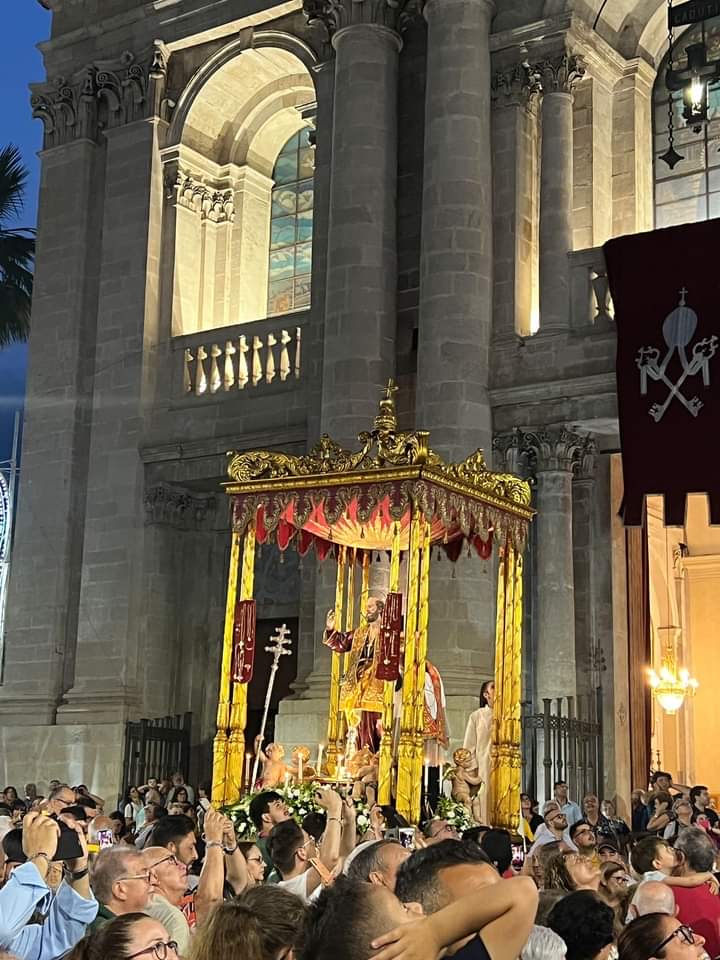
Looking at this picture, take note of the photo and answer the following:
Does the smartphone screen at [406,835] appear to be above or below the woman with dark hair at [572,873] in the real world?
below

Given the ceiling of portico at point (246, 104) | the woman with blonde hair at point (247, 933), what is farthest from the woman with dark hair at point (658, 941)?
the ceiling of portico at point (246, 104)

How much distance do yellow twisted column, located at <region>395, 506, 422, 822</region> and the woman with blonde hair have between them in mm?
9436

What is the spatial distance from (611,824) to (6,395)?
5839 cm

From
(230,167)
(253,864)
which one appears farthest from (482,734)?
(230,167)

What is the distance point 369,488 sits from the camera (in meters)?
14.3

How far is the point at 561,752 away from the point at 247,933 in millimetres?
13450

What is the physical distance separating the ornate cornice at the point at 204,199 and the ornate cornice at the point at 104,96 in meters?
1.15

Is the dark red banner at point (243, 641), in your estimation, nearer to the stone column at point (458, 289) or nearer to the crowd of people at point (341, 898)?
the stone column at point (458, 289)

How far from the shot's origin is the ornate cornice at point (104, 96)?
22453 millimetres

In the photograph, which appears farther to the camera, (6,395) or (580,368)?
(6,395)

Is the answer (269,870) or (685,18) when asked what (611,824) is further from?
(685,18)

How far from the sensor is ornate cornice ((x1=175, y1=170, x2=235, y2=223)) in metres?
22.3

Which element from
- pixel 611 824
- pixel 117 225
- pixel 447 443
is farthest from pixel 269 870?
pixel 117 225

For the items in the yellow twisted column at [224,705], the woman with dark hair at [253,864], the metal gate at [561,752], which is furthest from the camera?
the metal gate at [561,752]
